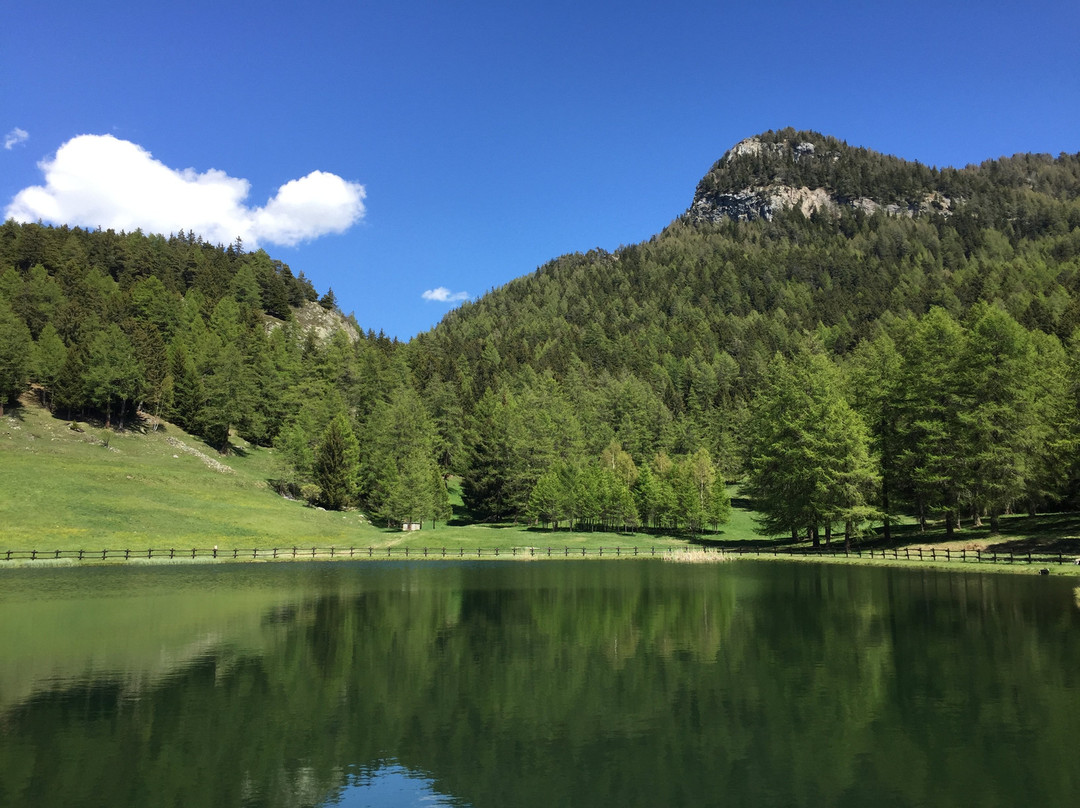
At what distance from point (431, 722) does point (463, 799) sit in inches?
197

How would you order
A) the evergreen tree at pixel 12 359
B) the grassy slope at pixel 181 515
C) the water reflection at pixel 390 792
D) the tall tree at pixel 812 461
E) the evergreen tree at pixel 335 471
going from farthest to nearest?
the evergreen tree at pixel 335 471, the evergreen tree at pixel 12 359, the grassy slope at pixel 181 515, the tall tree at pixel 812 461, the water reflection at pixel 390 792

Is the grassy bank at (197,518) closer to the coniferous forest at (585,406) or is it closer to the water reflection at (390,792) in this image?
the coniferous forest at (585,406)

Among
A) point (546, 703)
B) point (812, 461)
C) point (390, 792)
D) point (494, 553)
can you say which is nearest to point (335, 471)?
point (494, 553)

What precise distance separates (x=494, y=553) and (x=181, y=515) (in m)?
37.5

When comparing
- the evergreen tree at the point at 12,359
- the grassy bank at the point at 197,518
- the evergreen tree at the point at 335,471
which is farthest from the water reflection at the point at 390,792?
the evergreen tree at the point at 12,359

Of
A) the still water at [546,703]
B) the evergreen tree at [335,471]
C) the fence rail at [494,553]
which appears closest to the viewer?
the still water at [546,703]

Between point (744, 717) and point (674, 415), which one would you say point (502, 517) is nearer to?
point (674, 415)

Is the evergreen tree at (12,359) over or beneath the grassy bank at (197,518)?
over

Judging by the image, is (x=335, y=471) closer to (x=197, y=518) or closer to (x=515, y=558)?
(x=197, y=518)

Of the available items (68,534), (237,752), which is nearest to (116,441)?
(68,534)

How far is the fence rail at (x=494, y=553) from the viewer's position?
58969 mm

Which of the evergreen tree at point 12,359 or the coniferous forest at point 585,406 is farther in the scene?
the evergreen tree at point 12,359

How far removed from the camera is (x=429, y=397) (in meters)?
152

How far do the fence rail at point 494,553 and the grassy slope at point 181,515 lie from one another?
2592 millimetres
